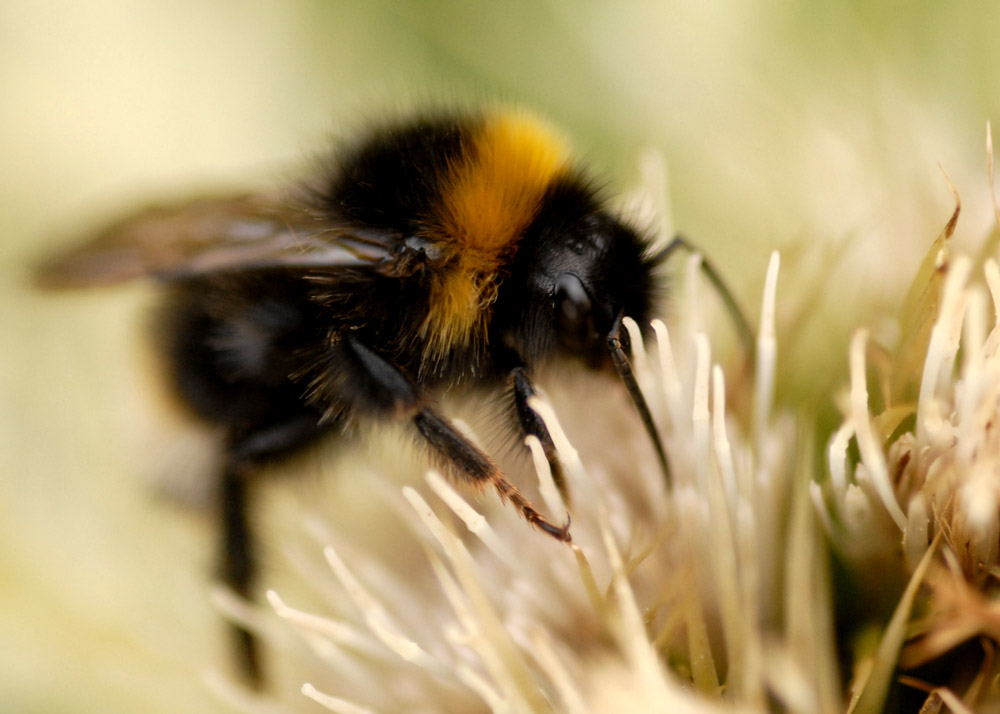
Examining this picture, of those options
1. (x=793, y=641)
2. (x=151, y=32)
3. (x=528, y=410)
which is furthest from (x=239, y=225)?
(x=151, y=32)

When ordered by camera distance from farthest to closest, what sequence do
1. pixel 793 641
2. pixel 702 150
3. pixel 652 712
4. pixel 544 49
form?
pixel 544 49
pixel 702 150
pixel 793 641
pixel 652 712

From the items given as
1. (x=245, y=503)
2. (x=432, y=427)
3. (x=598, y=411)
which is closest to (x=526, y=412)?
(x=432, y=427)

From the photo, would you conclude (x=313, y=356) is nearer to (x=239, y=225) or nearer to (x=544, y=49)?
(x=239, y=225)

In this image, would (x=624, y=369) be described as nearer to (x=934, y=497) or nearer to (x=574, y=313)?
(x=574, y=313)

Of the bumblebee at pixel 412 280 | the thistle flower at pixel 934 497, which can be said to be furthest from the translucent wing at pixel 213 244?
the thistle flower at pixel 934 497

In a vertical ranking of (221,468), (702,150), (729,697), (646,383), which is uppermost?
(702,150)

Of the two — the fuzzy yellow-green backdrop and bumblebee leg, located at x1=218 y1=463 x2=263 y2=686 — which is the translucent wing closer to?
the fuzzy yellow-green backdrop
